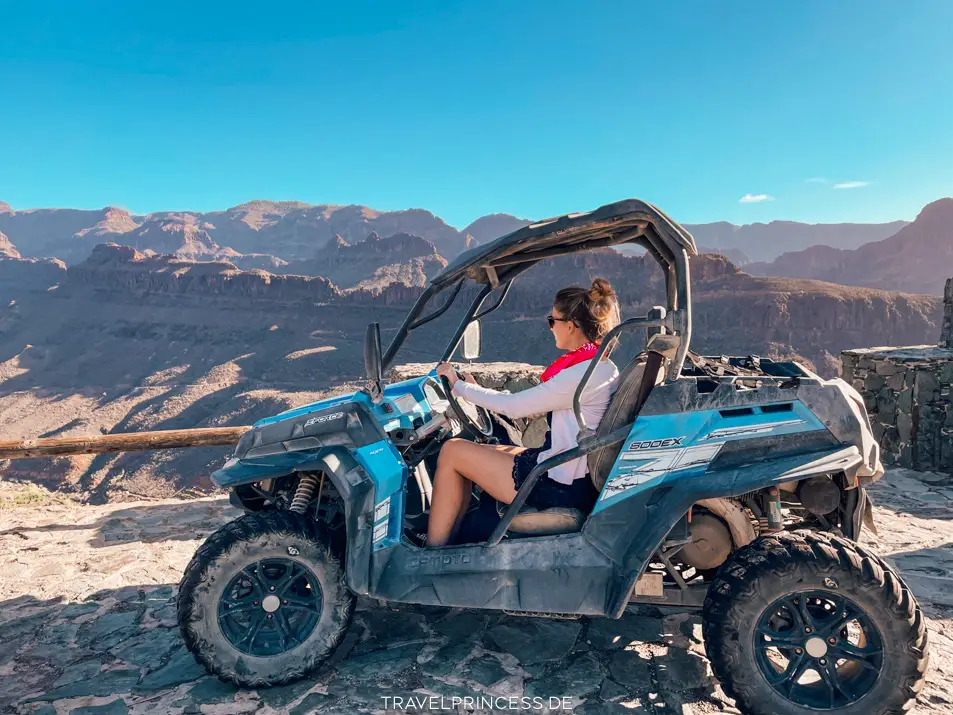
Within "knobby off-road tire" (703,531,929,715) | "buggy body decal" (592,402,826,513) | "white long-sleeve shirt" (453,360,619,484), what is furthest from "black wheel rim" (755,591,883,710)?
"white long-sleeve shirt" (453,360,619,484)

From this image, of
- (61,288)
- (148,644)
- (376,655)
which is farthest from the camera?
(61,288)

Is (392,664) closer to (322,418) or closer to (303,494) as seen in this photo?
(303,494)

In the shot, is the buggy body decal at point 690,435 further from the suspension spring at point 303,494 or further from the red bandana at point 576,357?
the suspension spring at point 303,494

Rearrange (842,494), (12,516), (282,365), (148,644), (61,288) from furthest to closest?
(61,288), (282,365), (12,516), (148,644), (842,494)

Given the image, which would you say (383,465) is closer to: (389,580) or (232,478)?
(389,580)

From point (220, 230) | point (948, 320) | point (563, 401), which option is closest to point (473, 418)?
point (563, 401)

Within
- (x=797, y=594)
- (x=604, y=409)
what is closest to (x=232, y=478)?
(x=604, y=409)

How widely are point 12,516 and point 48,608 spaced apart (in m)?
2.62

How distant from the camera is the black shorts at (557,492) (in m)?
2.62

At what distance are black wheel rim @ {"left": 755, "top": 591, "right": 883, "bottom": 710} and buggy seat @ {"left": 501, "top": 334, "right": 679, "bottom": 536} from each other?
0.81 metres

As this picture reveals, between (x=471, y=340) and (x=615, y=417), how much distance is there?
3.66 ft

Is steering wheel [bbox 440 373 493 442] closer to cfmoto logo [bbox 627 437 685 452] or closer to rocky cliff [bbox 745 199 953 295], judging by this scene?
cfmoto logo [bbox 627 437 685 452]

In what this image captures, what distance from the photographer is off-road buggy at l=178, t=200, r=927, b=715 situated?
2307 mm

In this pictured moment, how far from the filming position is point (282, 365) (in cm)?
5759
